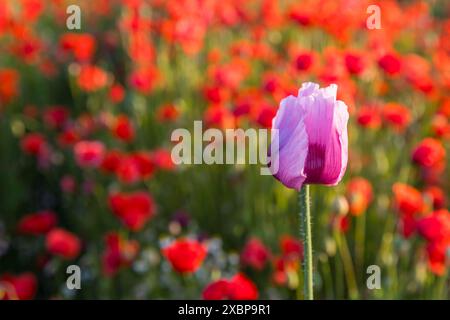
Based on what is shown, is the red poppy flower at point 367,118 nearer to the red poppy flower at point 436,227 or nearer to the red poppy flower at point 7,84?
the red poppy flower at point 436,227

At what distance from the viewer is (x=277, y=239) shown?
2.63m

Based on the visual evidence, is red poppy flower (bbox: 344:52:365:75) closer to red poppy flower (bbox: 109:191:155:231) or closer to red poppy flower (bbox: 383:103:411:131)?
red poppy flower (bbox: 383:103:411:131)

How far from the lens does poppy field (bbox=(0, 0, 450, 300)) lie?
222cm

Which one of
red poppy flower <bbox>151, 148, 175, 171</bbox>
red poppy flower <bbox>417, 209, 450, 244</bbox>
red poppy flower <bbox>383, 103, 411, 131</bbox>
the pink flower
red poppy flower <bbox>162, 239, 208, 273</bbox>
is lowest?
red poppy flower <bbox>162, 239, 208, 273</bbox>

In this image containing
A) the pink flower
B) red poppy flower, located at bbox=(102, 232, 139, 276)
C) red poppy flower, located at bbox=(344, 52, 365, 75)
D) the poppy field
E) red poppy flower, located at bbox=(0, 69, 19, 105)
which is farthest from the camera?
red poppy flower, located at bbox=(0, 69, 19, 105)

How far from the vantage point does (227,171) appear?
9.87 feet

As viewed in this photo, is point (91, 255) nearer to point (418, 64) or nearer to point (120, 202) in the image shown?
point (120, 202)

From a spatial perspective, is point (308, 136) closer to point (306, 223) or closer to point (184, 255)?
point (306, 223)

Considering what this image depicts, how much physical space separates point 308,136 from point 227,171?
5.48ft

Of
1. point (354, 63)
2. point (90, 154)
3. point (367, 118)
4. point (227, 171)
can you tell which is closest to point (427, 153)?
point (367, 118)

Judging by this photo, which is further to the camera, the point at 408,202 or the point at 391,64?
the point at 391,64

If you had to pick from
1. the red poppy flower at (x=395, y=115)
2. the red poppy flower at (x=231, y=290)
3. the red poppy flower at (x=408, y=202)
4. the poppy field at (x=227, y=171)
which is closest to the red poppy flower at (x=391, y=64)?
the poppy field at (x=227, y=171)

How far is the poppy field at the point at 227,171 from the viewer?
2.22 m

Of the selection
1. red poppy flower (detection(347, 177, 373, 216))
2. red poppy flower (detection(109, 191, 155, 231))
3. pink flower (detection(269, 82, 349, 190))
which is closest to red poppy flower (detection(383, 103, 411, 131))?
red poppy flower (detection(347, 177, 373, 216))
